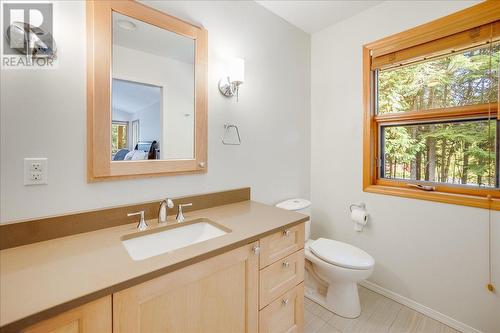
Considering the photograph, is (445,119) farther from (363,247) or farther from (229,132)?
(229,132)

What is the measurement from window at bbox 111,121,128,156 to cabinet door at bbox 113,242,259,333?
736 mm

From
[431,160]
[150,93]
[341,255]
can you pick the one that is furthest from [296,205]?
[150,93]

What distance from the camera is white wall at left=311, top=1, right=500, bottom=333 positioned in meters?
1.59

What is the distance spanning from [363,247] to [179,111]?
193cm

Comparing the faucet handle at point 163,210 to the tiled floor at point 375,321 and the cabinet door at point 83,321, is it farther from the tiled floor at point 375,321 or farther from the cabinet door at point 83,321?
the tiled floor at point 375,321

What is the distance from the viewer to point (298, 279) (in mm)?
1410

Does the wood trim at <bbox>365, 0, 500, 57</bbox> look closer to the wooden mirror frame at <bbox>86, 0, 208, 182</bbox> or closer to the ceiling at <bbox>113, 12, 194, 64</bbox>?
the ceiling at <bbox>113, 12, 194, 64</bbox>

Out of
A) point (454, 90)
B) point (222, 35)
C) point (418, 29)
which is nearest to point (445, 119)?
point (454, 90)

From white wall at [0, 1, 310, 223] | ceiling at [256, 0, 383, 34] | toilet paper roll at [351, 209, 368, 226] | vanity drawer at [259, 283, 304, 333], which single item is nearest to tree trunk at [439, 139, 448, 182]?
toilet paper roll at [351, 209, 368, 226]

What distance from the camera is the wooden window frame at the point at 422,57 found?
5.01ft

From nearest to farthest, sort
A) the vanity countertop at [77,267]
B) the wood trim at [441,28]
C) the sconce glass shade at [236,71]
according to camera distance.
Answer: the vanity countertop at [77,267] → the wood trim at [441,28] → the sconce glass shade at [236,71]

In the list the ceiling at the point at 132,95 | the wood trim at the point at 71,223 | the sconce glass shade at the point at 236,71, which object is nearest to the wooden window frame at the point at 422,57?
the sconce glass shade at the point at 236,71

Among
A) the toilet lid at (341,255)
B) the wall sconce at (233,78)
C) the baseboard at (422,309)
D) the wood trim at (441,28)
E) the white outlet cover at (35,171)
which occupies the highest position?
the wood trim at (441,28)

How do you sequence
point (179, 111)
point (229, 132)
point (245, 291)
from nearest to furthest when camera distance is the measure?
point (245, 291), point (179, 111), point (229, 132)
